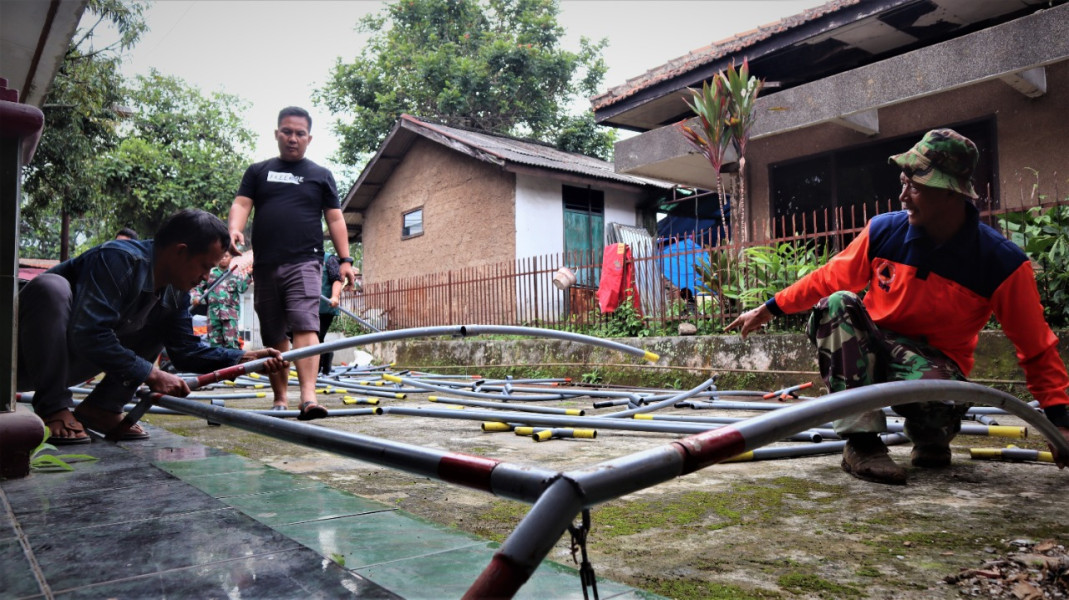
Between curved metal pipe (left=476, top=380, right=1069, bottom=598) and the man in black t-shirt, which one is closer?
curved metal pipe (left=476, top=380, right=1069, bottom=598)

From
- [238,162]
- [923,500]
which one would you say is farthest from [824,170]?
[238,162]

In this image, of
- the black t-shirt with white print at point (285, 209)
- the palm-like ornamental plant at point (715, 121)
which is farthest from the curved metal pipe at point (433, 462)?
the palm-like ornamental plant at point (715, 121)

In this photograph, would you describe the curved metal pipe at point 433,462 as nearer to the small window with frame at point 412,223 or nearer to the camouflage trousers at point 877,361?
the camouflage trousers at point 877,361

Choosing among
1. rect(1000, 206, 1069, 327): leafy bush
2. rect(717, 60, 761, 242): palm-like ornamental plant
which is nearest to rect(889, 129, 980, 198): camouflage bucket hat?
rect(1000, 206, 1069, 327): leafy bush

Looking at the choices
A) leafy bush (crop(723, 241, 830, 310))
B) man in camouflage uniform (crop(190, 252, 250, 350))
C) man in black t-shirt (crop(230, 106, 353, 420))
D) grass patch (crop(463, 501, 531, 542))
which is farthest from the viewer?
man in camouflage uniform (crop(190, 252, 250, 350))

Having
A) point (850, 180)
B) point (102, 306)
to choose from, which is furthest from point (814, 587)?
point (850, 180)

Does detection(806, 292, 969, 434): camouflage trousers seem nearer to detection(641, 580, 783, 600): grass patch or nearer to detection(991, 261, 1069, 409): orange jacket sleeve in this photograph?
detection(991, 261, 1069, 409): orange jacket sleeve

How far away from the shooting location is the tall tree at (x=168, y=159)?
17969mm

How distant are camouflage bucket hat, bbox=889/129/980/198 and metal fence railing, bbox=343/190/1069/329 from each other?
337 centimetres

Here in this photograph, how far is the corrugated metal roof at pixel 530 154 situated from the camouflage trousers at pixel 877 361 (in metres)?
8.38

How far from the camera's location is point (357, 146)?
2333cm

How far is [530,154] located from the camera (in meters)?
14.4

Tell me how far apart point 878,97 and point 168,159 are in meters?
18.7

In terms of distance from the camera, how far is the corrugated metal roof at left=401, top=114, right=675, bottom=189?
495 inches
